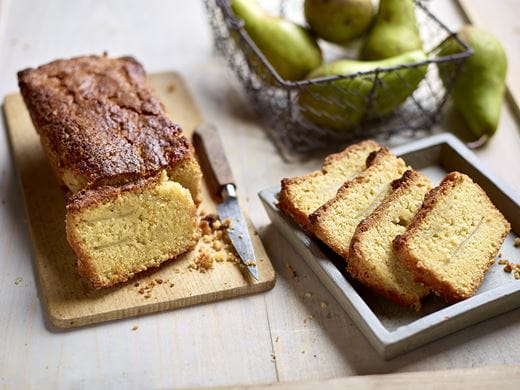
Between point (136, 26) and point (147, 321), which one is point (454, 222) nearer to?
point (147, 321)

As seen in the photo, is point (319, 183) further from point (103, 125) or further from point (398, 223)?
point (103, 125)

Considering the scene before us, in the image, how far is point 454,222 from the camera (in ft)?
7.49

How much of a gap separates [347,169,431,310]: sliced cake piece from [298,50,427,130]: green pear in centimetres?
67

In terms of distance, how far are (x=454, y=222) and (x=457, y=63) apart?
96 centimetres

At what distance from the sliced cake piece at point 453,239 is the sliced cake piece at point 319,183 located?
325mm

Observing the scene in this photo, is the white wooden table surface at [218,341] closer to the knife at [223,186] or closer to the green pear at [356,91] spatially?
the knife at [223,186]

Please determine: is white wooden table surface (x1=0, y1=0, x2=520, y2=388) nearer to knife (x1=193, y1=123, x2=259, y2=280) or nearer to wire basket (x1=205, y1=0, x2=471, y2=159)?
knife (x1=193, y1=123, x2=259, y2=280)

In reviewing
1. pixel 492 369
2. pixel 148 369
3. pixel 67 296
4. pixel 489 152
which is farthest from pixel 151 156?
pixel 489 152

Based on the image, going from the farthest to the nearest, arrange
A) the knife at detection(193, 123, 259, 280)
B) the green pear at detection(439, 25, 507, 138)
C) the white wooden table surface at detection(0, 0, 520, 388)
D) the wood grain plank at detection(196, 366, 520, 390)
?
1. the green pear at detection(439, 25, 507, 138)
2. the knife at detection(193, 123, 259, 280)
3. the white wooden table surface at detection(0, 0, 520, 388)
4. the wood grain plank at detection(196, 366, 520, 390)

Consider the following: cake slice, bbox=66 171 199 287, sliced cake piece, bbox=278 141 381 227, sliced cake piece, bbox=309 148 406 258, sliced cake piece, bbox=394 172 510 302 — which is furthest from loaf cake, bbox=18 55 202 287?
sliced cake piece, bbox=394 172 510 302

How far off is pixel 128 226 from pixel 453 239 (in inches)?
40.6

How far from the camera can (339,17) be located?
3008mm

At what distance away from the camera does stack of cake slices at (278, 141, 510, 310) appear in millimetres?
2158

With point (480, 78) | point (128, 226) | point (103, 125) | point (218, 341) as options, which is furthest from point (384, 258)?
point (480, 78)
